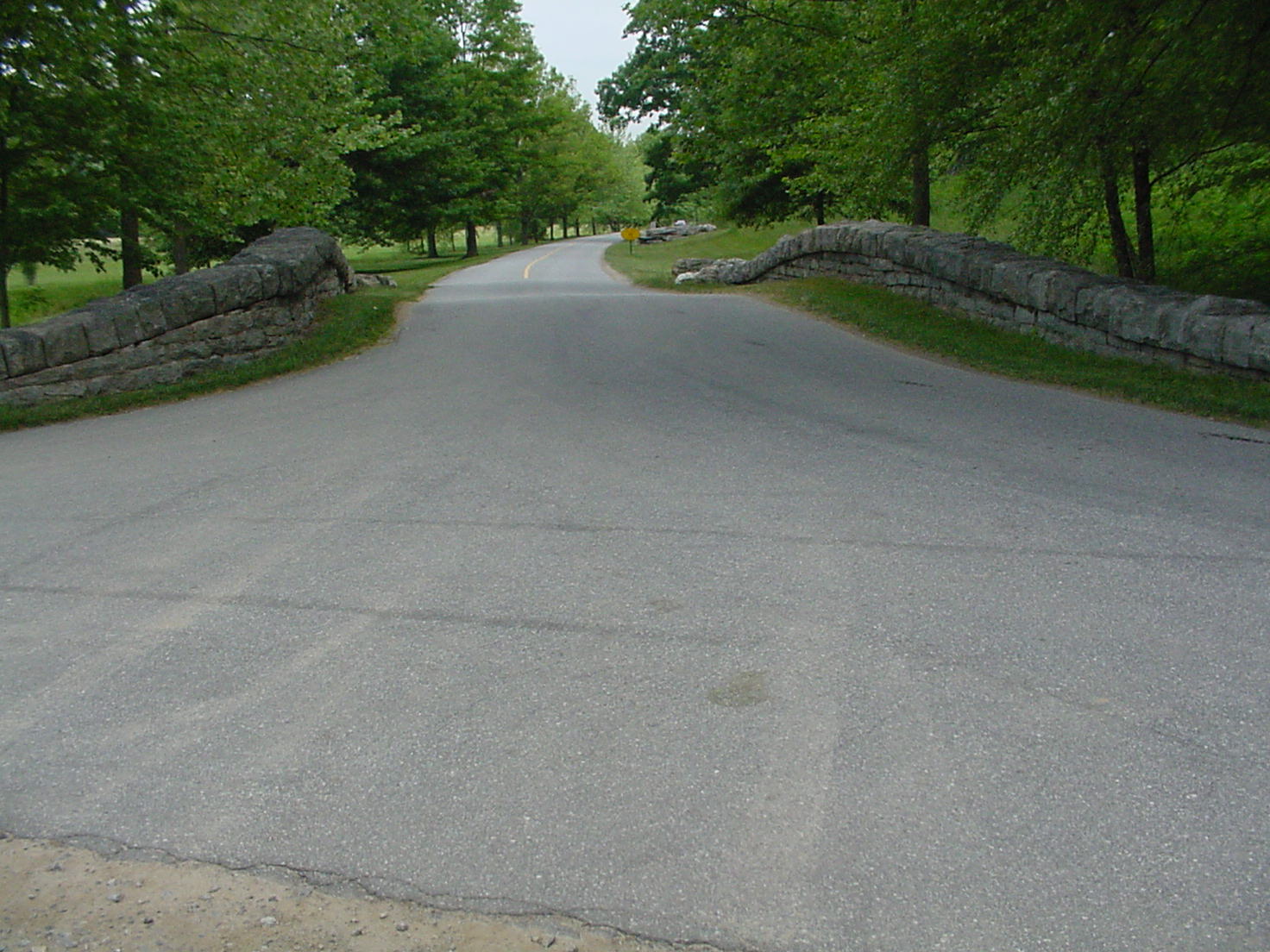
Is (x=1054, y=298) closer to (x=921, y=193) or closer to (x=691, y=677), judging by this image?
(x=921, y=193)

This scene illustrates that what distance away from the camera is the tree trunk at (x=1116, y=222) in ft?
41.6

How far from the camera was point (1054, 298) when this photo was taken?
10.8 meters

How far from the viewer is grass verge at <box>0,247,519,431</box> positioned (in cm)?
885

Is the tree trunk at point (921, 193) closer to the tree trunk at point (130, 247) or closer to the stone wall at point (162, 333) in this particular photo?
the stone wall at point (162, 333)

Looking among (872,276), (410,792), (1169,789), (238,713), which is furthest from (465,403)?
(872,276)

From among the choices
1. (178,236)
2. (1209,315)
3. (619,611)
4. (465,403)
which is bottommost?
(619,611)

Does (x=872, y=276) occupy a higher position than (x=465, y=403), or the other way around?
(x=872, y=276)

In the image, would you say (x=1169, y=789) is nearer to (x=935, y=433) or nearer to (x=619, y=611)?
(x=619, y=611)

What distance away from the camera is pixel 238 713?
3275mm

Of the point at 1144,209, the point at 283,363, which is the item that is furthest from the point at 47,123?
the point at 1144,209

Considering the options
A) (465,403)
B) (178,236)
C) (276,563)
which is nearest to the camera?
(276,563)

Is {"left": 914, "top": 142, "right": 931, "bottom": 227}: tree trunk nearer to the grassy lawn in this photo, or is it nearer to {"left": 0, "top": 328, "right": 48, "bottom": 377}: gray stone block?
the grassy lawn

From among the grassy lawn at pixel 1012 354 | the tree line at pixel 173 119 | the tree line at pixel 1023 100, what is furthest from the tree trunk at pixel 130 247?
the grassy lawn at pixel 1012 354

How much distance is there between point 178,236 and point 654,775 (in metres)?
17.3
